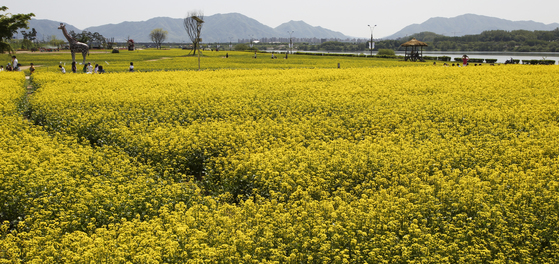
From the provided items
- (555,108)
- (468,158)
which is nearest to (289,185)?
(468,158)

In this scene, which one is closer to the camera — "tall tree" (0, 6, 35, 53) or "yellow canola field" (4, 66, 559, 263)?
"yellow canola field" (4, 66, 559, 263)

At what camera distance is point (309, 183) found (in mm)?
8258

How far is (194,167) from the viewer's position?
431 inches

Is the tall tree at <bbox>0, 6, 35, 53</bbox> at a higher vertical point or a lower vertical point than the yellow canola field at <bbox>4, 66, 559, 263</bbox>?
higher

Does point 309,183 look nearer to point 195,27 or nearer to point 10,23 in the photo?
point 10,23

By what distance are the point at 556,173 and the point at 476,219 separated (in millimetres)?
3526

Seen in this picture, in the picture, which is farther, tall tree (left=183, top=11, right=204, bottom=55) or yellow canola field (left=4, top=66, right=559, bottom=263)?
tall tree (left=183, top=11, right=204, bottom=55)

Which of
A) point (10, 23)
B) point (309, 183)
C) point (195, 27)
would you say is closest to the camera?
point (309, 183)

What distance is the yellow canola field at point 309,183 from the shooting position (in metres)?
5.66

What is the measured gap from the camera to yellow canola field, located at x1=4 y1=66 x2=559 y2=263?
566cm

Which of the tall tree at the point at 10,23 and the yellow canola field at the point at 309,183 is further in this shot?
the tall tree at the point at 10,23

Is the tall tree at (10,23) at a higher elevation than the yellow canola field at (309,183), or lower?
higher

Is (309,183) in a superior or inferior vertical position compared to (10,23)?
inferior

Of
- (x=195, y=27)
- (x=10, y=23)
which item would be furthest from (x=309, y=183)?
(x=195, y=27)
